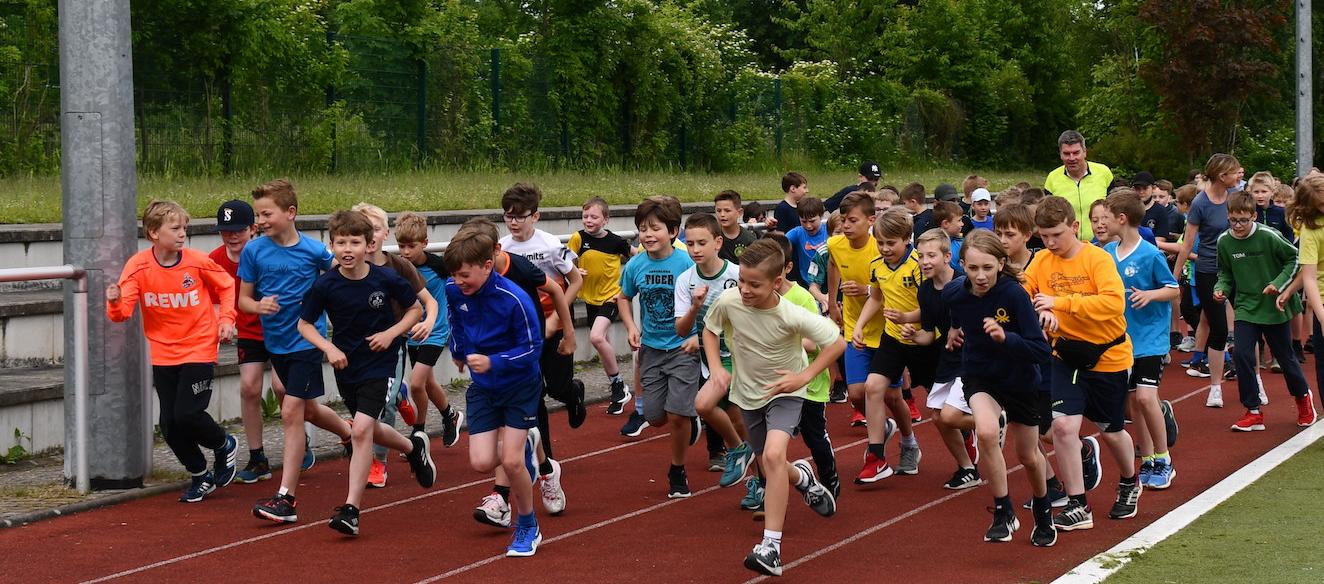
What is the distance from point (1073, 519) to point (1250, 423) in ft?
13.2

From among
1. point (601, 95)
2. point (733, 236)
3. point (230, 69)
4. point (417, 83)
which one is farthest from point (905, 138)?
point (733, 236)

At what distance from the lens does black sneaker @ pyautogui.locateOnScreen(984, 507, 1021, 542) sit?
784 centimetres

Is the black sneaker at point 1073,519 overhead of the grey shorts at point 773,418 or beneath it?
beneath

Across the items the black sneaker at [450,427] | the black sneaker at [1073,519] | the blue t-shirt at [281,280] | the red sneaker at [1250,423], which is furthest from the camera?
the red sneaker at [1250,423]

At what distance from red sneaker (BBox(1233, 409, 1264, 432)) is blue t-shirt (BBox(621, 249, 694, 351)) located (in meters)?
4.63

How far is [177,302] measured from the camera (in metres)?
8.97

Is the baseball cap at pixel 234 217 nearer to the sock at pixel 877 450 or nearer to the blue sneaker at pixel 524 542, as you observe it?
the blue sneaker at pixel 524 542

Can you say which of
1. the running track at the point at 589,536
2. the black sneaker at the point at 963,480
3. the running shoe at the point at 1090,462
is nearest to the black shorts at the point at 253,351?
the running track at the point at 589,536

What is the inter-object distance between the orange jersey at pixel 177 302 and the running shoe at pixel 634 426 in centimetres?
356

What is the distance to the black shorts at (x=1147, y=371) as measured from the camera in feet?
29.8

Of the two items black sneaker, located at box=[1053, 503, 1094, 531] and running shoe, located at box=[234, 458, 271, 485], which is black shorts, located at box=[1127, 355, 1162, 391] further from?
running shoe, located at box=[234, 458, 271, 485]

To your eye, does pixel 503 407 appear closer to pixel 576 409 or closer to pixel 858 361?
pixel 576 409

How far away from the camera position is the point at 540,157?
25406 mm

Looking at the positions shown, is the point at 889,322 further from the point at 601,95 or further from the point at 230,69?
the point at 601,95
